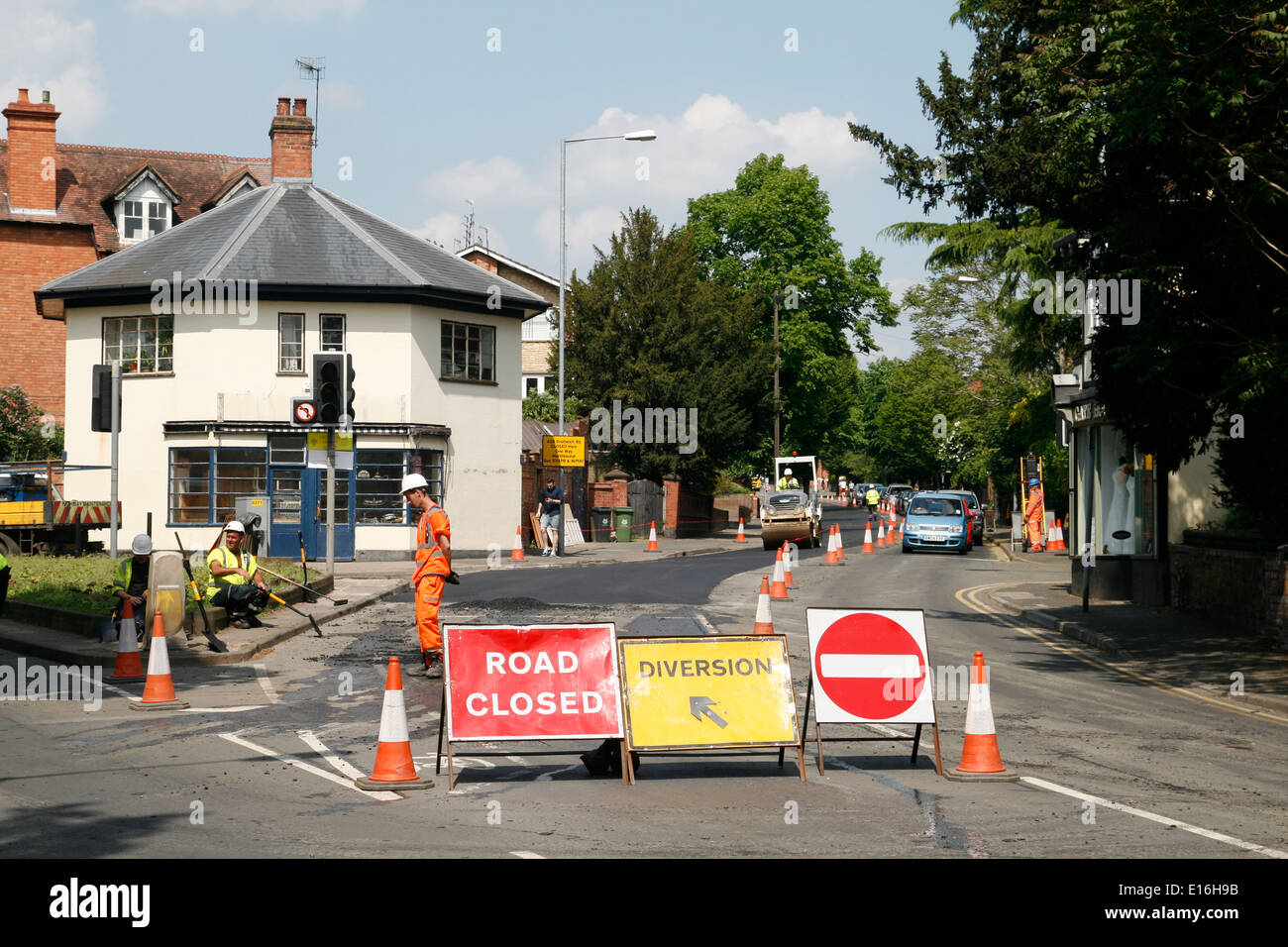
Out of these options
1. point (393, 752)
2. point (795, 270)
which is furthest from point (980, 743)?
point (795, 270)

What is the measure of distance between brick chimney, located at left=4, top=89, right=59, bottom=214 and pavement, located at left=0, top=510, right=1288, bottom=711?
73.9ft

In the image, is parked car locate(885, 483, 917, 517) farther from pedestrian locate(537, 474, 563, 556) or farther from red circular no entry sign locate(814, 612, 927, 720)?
red circular no entry sign locate(814, 612, 927, 720)

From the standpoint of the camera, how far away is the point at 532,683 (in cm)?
916

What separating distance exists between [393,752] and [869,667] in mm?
3382

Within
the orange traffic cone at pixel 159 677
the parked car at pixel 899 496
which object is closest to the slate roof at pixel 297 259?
the orange traffic cone at pixel 159 677

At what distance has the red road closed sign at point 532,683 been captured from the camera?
901cm

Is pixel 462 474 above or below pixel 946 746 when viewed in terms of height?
above

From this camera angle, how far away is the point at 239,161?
5091 cm

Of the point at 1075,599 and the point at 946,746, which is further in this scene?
the point at 1075,599

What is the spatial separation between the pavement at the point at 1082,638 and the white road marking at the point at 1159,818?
4.97 metres

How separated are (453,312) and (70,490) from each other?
417 inches

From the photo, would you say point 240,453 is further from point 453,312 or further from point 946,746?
point 946,746

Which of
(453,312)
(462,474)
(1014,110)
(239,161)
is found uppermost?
(239,161)
